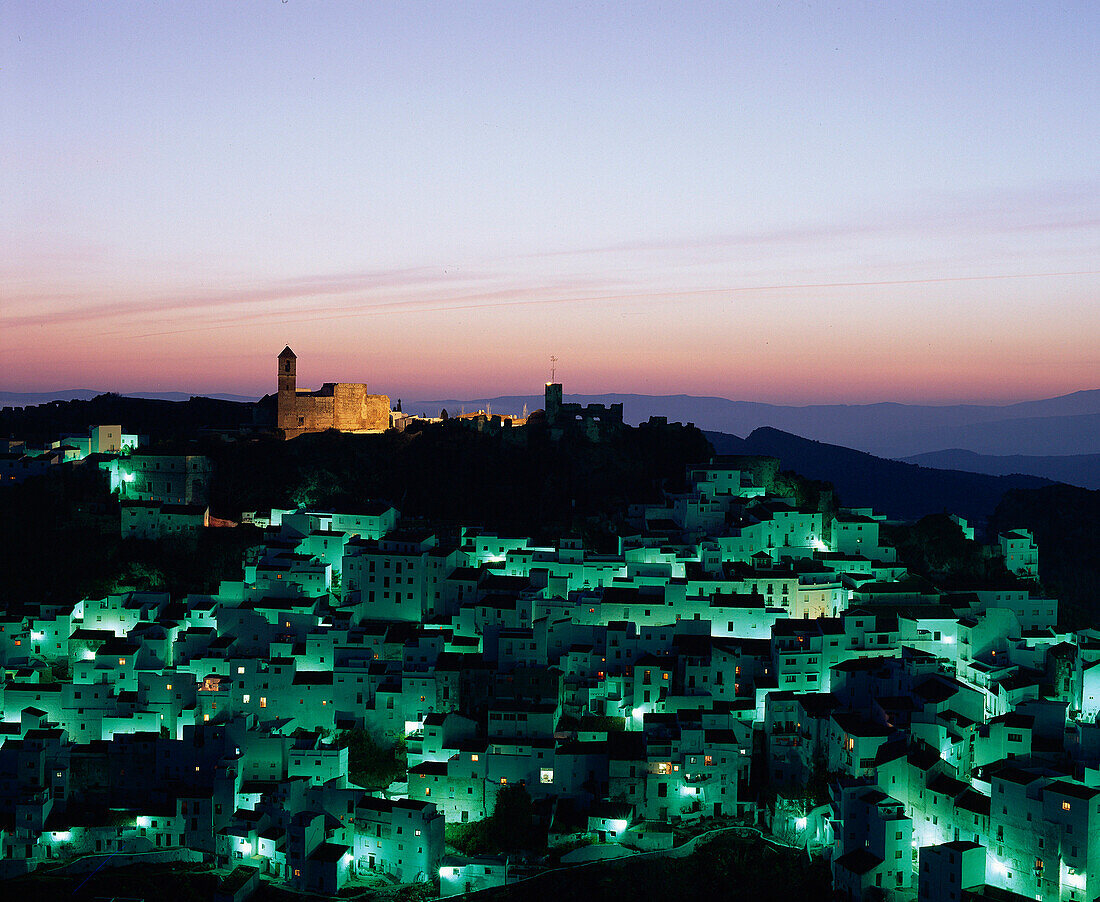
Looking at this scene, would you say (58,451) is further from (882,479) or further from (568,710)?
(882,479)

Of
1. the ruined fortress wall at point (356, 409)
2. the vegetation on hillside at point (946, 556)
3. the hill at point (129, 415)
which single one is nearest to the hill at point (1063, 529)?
the vegetation on hillside at point (946, 556)

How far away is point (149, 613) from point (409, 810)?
38.6ft

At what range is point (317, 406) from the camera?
162ft

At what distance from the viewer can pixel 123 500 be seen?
41031 millimetres

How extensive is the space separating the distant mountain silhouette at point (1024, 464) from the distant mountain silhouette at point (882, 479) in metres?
13.5

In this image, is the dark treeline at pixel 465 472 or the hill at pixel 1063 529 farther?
the hill at pixel 1063 529

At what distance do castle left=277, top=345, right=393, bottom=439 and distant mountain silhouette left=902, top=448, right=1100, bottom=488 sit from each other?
196 ft

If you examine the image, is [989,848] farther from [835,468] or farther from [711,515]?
[835,468]

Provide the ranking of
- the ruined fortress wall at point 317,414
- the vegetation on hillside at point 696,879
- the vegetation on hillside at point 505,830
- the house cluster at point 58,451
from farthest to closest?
the ruined fortress wall at point 317,414 → the house cluster at point 58,451 → the vegetation on hillside at point 505,830 → the vegetation on hillside at point 696,879

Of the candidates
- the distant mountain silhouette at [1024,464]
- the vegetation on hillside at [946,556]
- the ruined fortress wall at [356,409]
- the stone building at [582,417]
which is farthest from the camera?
the distant mountain silhouette at [1024,464]

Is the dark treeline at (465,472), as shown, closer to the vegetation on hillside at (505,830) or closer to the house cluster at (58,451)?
the house cluster at (58,451)

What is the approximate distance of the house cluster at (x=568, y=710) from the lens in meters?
24.3

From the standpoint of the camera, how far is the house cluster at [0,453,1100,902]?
79.8ft

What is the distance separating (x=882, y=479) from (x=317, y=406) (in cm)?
4143
